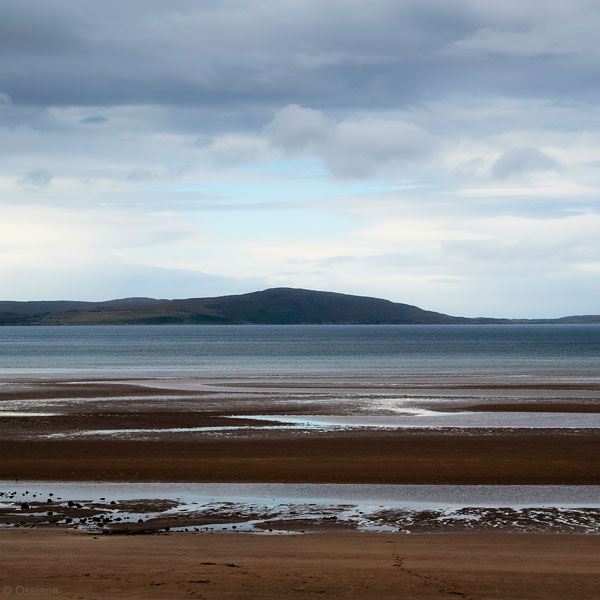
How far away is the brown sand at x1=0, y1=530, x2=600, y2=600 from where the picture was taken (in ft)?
41.0

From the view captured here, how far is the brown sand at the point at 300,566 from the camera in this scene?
12.5m

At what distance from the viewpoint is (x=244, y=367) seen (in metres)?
89.9

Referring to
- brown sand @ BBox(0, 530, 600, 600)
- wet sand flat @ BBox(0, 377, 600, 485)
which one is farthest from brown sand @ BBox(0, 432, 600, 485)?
brown sand @ BBox(0, 530, 600, 600)

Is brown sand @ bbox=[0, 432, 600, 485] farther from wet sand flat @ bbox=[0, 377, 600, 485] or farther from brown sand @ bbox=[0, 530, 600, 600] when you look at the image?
brown sand @ bbox=[0, 530, 600, 600]

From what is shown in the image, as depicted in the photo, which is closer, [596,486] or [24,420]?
[596,486]

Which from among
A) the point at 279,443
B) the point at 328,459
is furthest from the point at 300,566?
the point at 279,443

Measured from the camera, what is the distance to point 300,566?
13875 mm

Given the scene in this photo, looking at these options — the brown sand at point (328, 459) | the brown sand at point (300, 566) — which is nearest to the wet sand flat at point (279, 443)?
the brown sand at point (328, 459)

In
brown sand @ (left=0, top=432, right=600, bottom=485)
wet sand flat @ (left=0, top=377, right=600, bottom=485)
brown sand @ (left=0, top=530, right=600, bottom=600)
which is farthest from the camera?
wet sand flat @ (left=0, top=377, right=600, bottom=485)

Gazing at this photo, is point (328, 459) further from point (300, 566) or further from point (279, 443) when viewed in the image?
point (300, 566)

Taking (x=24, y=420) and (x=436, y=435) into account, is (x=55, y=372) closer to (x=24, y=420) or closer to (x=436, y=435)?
(x=24, y=420)

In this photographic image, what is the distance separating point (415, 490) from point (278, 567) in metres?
9.50

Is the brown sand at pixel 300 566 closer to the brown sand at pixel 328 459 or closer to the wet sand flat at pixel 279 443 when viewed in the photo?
the brown sand at pixel 328 459

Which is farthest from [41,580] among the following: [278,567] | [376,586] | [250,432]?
[250,432]
